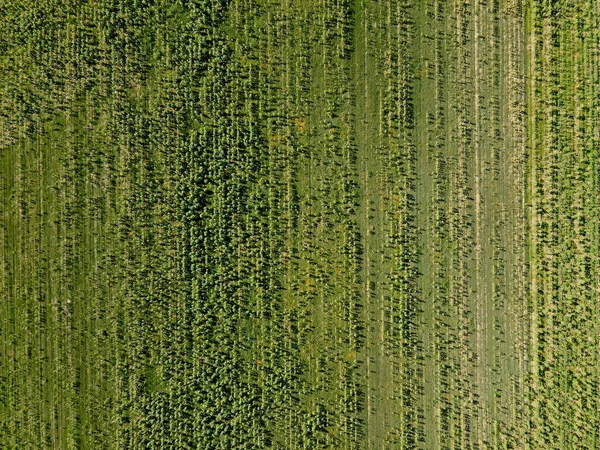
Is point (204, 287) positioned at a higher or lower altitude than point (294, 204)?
lower

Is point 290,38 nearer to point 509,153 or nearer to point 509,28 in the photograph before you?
point 509,28

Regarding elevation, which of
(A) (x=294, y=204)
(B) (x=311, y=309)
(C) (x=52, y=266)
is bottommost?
(B) (x=311, y=309)

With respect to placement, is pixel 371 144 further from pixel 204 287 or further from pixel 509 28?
pixel 204 287

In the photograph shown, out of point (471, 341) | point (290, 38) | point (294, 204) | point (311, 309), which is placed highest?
point (290, 38)

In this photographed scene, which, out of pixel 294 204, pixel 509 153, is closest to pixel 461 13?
A: pixel 509 153

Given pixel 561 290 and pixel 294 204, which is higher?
pixel 294 204

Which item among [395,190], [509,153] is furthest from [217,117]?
[509,153]
